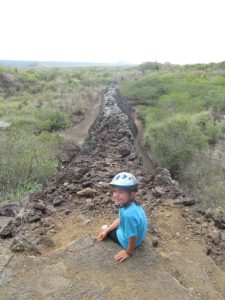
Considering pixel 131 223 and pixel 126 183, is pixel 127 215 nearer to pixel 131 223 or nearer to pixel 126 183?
pixel 131 223

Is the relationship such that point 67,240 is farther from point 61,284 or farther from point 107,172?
point 107,172

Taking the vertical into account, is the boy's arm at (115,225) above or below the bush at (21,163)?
above

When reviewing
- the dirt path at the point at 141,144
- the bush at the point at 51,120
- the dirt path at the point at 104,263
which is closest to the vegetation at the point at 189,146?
the dirt path at the point at 141,144

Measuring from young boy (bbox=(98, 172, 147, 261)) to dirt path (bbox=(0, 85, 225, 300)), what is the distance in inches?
6.5

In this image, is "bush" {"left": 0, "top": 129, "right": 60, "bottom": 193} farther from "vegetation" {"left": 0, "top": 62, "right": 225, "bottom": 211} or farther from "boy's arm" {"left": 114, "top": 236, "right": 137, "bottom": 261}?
"boy's arm" {"left": 114, "top": 236, "right": 137, "bottom": 261}

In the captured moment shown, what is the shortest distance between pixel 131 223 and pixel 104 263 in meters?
0.58

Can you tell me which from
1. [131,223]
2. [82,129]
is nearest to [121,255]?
[131,223]

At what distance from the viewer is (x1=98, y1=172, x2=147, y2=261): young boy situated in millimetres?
5191

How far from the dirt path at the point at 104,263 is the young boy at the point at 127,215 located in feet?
0.54

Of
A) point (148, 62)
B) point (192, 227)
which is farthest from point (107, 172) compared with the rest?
point (148, 62)

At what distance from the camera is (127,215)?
17.1 feet

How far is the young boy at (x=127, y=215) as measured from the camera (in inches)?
204

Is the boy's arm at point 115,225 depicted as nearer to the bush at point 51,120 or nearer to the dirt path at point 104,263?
the dirt path at point 104,263

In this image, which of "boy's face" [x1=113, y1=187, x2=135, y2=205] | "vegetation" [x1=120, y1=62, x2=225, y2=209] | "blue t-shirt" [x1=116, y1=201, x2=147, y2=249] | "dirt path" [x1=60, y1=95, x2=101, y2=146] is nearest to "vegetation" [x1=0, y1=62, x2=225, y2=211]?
"vegetation" [x1=120, y1=62, x2=225, y2=209]
